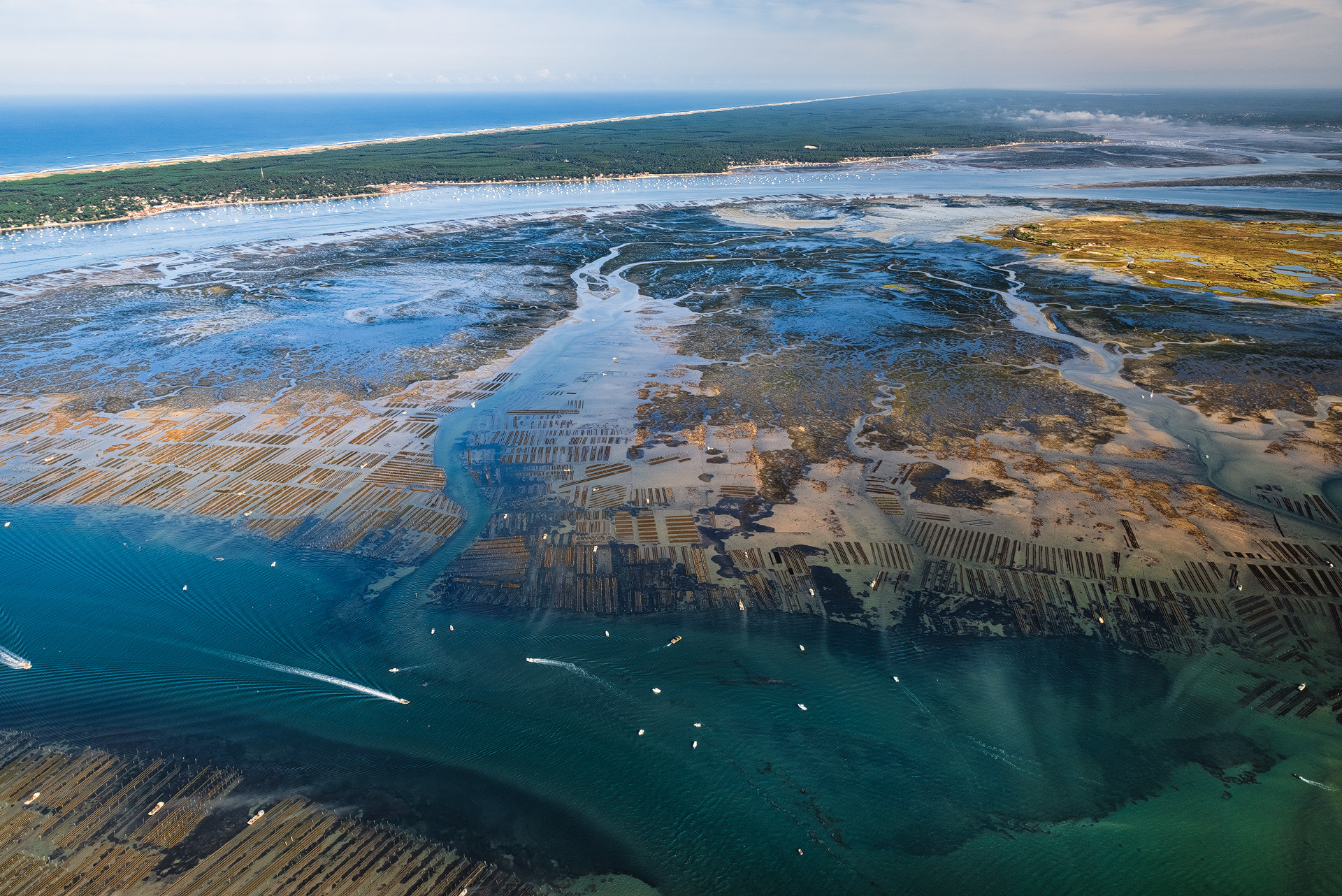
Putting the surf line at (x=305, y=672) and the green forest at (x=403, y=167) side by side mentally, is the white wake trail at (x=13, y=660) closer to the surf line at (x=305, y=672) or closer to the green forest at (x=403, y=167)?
the surf line at (x=305, y=672)

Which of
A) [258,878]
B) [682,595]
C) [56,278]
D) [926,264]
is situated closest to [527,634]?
[682,595]

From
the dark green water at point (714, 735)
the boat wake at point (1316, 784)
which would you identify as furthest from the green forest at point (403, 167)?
the boat wake at point (1316, 784)

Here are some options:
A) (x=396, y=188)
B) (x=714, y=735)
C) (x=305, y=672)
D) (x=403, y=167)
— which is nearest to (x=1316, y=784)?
(x=714, y=735)

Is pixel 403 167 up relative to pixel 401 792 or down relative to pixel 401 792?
up

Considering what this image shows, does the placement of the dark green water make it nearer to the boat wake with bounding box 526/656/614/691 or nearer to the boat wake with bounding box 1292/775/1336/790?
the boat wake with bounding box 526/656/614/691

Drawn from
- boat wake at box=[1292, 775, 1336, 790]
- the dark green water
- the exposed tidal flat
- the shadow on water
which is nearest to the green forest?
the exposed tidal flat

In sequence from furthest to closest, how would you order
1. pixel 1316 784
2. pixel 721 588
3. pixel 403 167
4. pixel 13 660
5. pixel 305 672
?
pixel 403 167 < pixel 721 588 < pixel 13 660 < pixel 305 672 < pixel 1316 784

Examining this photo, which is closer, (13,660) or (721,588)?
(13,660)

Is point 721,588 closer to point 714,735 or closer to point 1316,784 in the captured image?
point 714,735
